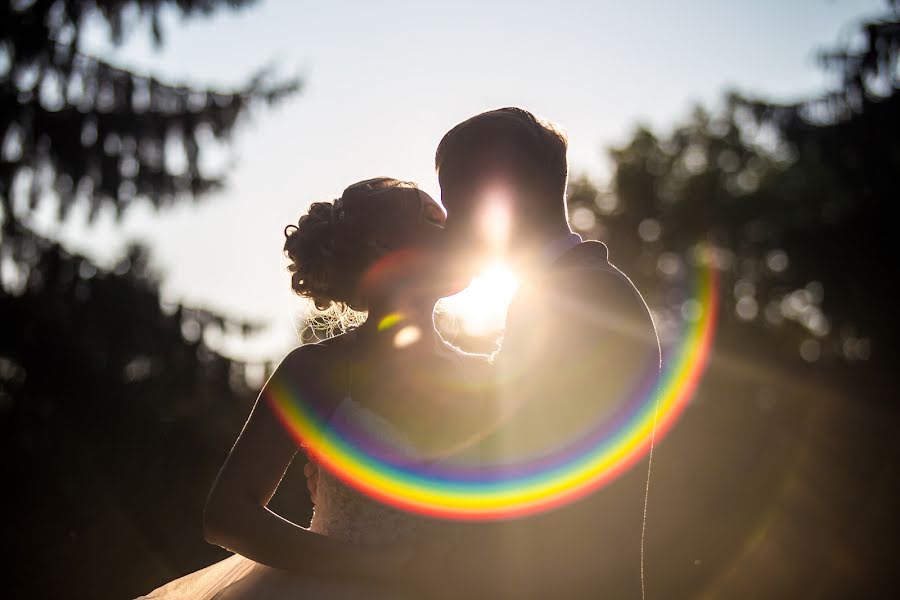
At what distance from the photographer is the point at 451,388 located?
9.35 feet

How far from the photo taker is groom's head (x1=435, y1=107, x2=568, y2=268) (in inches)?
89.7

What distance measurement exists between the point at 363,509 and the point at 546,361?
3.68ft

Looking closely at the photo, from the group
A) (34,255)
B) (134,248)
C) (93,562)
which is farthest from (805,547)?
(134,248)

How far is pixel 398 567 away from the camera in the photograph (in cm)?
247

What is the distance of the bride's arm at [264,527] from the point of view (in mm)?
2451

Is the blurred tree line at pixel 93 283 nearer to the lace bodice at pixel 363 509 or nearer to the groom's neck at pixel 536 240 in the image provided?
the lace bodice at pixel 363 509

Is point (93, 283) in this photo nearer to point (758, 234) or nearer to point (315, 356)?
point (315, 356)

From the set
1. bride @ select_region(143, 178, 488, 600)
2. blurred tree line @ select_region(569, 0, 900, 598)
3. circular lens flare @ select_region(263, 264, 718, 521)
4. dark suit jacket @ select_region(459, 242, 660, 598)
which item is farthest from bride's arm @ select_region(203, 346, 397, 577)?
blurred tree line @ select_region(569, 0, 900, 598)

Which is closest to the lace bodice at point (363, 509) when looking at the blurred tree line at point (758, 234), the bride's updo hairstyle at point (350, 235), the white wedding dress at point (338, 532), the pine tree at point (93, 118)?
the white wedding dress at point (338, 532)

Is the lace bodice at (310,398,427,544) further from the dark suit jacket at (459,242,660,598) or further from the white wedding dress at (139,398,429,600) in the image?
the dark suit jacket at (459,242,660,598)

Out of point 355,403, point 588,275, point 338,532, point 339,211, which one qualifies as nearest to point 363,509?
point 338,532

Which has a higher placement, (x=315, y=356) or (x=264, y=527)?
(x=315, y=356)

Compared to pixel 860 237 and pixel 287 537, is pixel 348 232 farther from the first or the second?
pixel 860 237

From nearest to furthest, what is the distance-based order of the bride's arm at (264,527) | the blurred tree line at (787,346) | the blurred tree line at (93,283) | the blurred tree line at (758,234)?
the bride's arm at (264,527) < the blurred tree line at (93,283) < the blurred tree line at (787,346) < the blurred tree line at (758,234)
